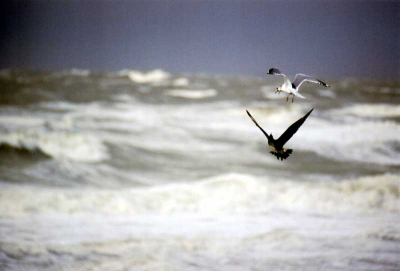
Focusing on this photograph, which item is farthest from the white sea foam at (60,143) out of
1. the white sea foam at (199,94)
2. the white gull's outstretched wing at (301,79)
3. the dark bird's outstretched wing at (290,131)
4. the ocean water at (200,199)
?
the white sea foam at (199,94)

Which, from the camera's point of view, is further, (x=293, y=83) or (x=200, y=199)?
(x=200, y=199)

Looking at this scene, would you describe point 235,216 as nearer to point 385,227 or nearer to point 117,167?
point 385,227

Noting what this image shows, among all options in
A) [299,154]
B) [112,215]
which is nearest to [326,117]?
[299,154]

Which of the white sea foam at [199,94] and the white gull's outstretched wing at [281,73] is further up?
the white sea foam at [199,94]

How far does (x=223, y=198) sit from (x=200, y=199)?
0.35 m

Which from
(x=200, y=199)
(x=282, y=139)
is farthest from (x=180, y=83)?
(x=282, y=139)

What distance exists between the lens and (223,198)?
6.03 meters

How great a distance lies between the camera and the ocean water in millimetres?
4141

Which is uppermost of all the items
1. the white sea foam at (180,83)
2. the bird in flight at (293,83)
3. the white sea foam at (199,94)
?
the white sea foam at (180,83)

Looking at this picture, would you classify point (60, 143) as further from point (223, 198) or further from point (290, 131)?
point (290, 131)

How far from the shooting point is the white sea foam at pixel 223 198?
5594 mm

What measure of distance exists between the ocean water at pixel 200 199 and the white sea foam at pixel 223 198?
27mm

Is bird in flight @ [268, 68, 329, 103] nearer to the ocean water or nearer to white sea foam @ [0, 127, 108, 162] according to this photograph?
the ocean water

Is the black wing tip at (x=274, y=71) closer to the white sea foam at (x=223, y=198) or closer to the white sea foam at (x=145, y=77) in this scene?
the white sea foam at (x=223, y=198)
